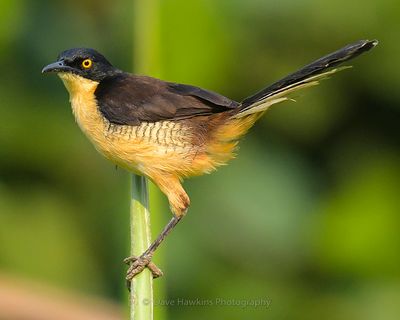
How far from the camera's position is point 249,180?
5.30m

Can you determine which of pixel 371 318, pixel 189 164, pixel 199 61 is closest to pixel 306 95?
pixel 199 61

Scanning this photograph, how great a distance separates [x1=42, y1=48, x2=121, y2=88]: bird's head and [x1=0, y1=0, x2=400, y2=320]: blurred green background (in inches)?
26.0

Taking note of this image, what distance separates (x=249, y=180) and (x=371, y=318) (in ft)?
3.32

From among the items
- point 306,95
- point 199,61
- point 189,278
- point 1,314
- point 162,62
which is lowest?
point 1,314

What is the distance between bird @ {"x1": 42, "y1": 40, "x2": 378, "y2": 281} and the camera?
368cm

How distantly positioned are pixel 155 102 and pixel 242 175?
64.9 inches

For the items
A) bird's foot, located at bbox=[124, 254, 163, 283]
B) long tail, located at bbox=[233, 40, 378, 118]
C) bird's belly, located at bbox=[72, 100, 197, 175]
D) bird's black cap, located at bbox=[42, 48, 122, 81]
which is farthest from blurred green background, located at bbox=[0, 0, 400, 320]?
bird's foot, located at bbox=[124, 254, 163, 283]

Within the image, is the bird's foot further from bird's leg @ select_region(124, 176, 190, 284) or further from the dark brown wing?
the dark brown wing

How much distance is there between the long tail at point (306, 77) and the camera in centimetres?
334

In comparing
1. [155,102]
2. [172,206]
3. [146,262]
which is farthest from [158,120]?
[146,262]

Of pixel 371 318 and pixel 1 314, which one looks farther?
pixel 371 318

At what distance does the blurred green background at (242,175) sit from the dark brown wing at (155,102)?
0.78 meters

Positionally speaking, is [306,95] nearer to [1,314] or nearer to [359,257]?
[359,257]

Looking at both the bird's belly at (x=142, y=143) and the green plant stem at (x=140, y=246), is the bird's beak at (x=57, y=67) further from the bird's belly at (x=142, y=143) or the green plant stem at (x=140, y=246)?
the green plant stem at (x=140, y=246)
